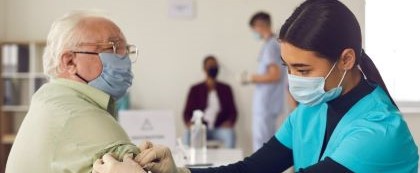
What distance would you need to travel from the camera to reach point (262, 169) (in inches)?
58.7

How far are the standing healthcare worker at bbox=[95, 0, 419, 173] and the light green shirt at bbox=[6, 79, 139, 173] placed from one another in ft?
0.17

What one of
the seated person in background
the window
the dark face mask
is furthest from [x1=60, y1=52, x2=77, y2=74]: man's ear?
the dark face mask

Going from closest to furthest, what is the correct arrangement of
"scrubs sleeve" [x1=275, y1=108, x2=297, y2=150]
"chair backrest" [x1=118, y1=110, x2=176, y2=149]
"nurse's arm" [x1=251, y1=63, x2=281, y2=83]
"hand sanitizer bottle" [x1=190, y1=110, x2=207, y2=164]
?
"scrubs sleeve" [x1=275, y1=108, x2=297, y2=150]
"chair backrest" [x1=118, y1=110, x2=176, y2=149]
"hand sanitizer bottle" [x1=190, y1=110, x2=207, y2=164]
"nurse's arm" [x1=251, y1=63, x2=281, y2=83]

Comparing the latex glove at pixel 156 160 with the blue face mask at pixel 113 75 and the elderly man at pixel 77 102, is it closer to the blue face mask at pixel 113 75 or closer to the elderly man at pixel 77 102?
the elderly man at pixel 77 102

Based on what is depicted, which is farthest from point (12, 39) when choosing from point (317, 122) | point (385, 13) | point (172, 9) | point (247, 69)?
point (317, 122)

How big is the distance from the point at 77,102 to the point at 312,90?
563mm

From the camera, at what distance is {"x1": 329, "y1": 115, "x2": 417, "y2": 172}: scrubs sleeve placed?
44.3 inches

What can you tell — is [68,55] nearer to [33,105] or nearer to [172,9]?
[33,105]

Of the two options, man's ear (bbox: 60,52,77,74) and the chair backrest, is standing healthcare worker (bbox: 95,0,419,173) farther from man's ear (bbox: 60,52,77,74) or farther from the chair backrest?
the chair backrest

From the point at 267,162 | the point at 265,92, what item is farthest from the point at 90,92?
the point at 265,92

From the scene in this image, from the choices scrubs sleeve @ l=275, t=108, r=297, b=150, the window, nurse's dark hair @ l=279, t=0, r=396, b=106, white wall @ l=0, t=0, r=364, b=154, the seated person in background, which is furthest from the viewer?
white wall @ l=0, t=0, r=364, b=154

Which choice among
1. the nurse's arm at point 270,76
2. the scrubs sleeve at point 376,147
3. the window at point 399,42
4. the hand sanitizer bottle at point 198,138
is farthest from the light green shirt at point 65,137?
the nurse's arm at point 270,76

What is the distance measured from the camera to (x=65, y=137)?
1159mm

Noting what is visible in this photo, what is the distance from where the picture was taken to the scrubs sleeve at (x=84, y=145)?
1.15m
